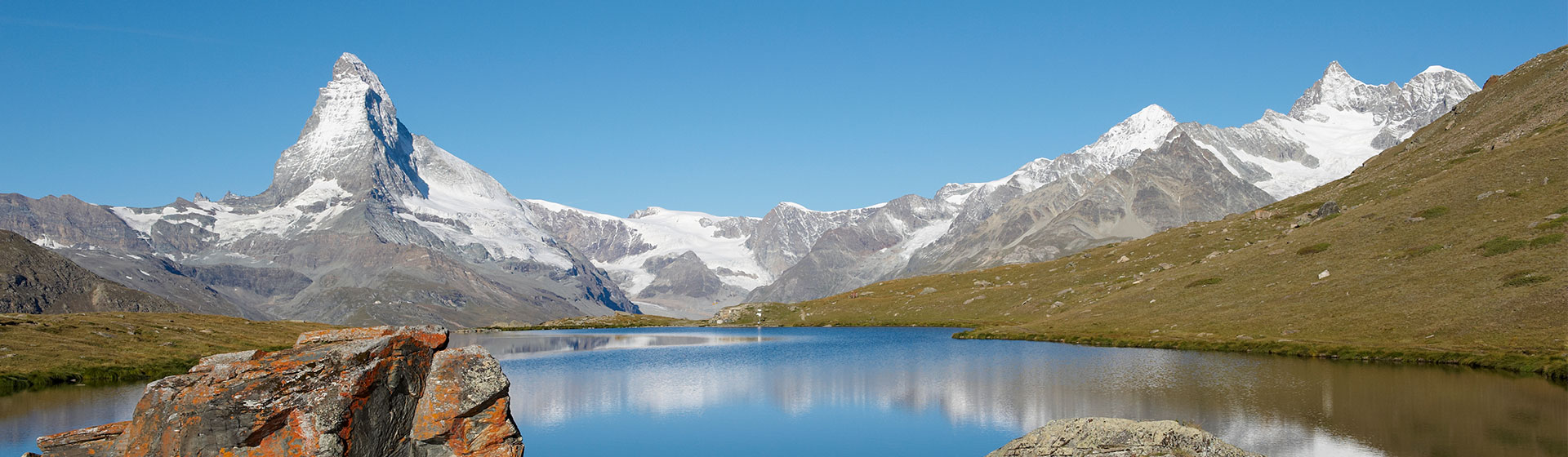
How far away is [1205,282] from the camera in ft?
361

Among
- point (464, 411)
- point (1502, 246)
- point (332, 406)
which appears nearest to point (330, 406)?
point (332, 406)

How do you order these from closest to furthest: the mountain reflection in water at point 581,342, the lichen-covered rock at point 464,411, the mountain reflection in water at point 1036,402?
the lichen-covered rock at point 464,411 → the mountain reflection in water at point 1036,402 → the mountain reflection in water at point 581,342

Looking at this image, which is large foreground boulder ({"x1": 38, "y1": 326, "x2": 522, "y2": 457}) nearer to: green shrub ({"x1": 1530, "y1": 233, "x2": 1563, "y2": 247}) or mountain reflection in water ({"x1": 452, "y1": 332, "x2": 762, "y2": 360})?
green shrub ({"x1": 1530, "y1": 233, "x2": 1563, "y2": 247})

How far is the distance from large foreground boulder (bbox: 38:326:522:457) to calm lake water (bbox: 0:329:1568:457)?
19.7 m

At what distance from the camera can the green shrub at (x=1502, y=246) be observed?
7638cm

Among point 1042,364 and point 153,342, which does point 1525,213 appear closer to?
point 1042,364

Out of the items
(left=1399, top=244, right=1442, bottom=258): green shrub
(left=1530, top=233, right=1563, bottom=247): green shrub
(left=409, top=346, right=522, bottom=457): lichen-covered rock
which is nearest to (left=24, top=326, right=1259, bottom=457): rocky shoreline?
(left=409, top=346, right=522, bottom=457): lichen-covered rock

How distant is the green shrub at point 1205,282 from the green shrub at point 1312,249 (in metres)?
A: 8.66

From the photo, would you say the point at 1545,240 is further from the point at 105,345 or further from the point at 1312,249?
the point at 105,345

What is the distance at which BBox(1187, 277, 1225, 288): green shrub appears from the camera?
10856 cm

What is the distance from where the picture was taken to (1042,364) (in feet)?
243

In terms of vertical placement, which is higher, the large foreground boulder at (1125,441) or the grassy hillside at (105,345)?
the grassy hillside at (105,345)

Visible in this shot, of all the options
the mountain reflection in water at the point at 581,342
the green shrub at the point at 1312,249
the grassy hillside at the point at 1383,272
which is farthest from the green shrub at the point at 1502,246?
the mountain reflection in water at the point at 581,342

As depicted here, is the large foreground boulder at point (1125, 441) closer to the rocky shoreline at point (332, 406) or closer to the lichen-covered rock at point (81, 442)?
the rocky shoreline at point (332, 406)
